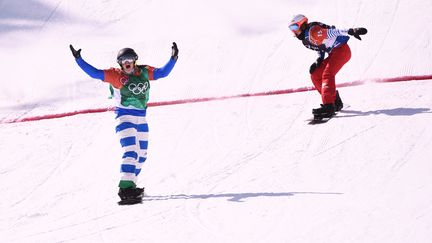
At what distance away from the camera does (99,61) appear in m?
11.6

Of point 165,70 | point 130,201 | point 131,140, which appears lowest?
point 130,201

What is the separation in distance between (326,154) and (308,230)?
1.89m

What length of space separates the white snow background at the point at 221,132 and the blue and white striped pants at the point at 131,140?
304 millimetres

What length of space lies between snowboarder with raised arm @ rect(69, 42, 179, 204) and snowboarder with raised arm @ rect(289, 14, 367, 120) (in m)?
1.99

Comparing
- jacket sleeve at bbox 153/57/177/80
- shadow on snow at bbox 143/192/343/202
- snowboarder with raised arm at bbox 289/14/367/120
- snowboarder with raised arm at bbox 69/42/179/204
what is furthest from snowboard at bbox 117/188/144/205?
snowboarder with raised arm at bbox 289/14/367/120

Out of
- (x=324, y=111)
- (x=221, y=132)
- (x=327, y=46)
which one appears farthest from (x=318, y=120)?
(x=221, y=132)

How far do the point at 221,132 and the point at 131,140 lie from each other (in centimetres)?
186

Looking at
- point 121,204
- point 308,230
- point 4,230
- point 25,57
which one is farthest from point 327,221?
point 25,57

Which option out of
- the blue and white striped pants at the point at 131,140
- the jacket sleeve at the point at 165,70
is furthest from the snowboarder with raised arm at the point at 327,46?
the blue and white striped pants at the point at 131,140

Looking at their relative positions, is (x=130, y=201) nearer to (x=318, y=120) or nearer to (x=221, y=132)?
(x=221, y=132)

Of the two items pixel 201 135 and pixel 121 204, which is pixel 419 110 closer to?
pixel 201 135

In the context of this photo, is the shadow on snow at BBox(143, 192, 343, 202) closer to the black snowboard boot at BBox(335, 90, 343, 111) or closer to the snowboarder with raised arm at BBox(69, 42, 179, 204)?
the snowboarder with raised arm at BBox(69, 42, 179, 204)

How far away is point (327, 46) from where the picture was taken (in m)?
8.22

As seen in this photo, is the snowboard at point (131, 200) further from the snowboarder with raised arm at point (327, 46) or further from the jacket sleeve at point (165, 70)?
the snowboarder with raised arm at point (327, 46)
